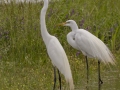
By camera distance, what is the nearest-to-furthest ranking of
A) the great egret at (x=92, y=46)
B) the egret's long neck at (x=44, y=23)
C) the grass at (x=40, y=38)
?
the egret's long neck at (x=44, y=23)
the grass at (x=40, y=38)
the great egret at (x=92, y=46)

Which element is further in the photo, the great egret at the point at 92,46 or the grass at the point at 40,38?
the great egret at the point at 92,46

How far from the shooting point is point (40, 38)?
9.34m

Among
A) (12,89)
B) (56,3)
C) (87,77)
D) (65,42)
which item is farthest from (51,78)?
(56,3)

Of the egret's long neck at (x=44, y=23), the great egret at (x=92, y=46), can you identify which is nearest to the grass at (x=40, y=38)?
the great egret at (x=92, y=46)

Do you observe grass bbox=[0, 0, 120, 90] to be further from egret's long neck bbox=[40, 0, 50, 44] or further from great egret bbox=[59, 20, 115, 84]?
egret's long neck bbox=[40, 0, 50, 44]

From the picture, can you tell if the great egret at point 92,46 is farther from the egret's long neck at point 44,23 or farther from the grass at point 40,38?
the egret's long neck at point 44,23

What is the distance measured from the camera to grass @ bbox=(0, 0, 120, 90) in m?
7.87

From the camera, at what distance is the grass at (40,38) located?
7.87 meters

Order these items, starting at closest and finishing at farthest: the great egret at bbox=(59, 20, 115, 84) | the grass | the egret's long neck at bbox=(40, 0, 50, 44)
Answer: the egret's long neck at bbox=(40, 0, 50, 44) → the grass → the great egret at bbox=(59, 20, 115, 84)

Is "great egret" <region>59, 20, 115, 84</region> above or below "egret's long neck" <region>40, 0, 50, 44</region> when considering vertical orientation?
below

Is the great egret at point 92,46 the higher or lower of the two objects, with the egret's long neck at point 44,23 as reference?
lower

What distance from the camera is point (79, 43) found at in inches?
338

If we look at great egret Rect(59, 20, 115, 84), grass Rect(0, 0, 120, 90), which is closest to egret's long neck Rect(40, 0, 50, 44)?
grass Rect(0, 0, 120, 90)

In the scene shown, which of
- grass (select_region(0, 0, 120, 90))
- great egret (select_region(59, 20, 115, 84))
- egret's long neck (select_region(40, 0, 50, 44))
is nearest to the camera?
egret's long neck (select_region(40, 0, 50, 44))
